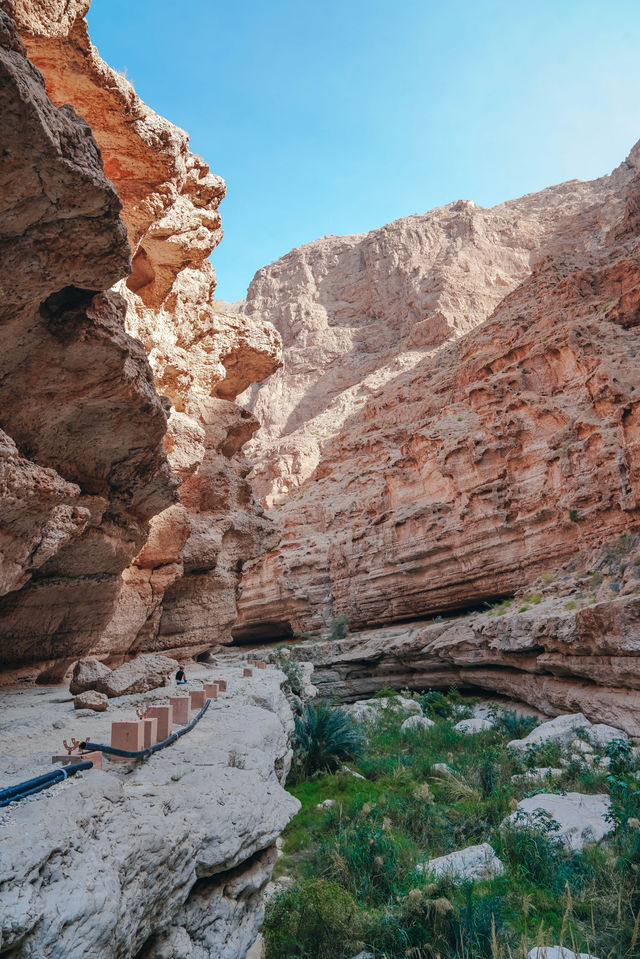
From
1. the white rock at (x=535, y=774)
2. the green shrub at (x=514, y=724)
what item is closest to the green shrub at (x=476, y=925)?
the white rock at (x=535, y=774)

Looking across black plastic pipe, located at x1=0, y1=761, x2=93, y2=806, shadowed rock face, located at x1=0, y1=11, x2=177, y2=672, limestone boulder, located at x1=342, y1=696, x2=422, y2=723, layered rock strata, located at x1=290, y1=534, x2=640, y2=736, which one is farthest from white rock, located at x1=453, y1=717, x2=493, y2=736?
black plastic pipe, located at x1=0, y1=761, x2=93, y2=806

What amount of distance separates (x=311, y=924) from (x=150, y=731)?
5.98 feet

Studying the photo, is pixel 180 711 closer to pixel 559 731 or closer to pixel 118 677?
pixel 118 677

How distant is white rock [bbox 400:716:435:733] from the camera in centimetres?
1184

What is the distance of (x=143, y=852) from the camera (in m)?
2.49

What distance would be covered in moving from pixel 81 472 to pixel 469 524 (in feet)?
45.9

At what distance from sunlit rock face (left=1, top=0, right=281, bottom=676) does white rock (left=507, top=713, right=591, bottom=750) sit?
269 inches

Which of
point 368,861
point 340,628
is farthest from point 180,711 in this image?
point 340,628

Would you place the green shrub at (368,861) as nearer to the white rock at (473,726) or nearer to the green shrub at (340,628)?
the white rock at (473,726)

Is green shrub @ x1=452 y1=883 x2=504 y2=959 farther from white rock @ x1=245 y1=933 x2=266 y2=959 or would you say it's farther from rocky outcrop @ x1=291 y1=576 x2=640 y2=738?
rocky outcrop @ x1=291 y1=576 x2=640 y2=738

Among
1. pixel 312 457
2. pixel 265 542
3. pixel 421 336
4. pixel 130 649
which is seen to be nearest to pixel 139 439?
pixel 130 649

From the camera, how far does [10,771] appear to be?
10.5 ft

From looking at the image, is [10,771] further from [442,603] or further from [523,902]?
[442,603]

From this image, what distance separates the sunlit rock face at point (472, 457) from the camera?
1620 centimetres
